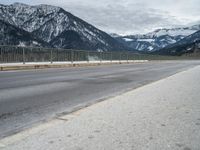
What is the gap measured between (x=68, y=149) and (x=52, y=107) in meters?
3.85

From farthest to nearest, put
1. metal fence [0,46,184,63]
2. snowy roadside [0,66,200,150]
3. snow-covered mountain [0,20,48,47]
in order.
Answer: snow-covered mountain [0,20,48,47]
metal fence [0,46,184,63]
snowy roadside [0,66,200,150]

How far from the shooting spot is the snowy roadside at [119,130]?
514cm

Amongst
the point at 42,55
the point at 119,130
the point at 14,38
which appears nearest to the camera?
the point at 119,130

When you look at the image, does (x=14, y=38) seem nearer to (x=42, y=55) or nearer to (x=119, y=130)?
(x=42, y=55)

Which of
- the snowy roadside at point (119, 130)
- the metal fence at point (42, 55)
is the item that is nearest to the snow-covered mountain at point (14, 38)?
the metal fence at point (42, 55)

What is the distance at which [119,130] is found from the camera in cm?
596

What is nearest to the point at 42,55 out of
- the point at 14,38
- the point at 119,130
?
the point at 119,130

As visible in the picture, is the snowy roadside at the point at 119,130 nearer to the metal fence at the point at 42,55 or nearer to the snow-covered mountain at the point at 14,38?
the metal fence at the point at 42,55

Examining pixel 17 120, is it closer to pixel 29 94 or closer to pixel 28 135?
pixel 28 135

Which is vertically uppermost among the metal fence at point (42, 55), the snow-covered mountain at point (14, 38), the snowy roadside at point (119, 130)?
the snow-covered mountain at point (14, 38)

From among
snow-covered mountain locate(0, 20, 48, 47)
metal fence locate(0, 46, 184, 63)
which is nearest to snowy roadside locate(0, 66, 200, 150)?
metal fence locate(0, 46, 184, 63)

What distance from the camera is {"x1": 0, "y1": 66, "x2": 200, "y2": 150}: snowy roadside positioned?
16.9ft

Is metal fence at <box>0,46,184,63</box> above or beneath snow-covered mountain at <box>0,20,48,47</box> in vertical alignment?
beneath

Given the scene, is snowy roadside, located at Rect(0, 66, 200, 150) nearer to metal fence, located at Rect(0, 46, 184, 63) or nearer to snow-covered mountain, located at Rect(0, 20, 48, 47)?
metal fence, located at Rect(0, 46, 184, 63)
